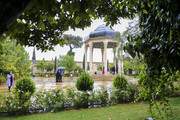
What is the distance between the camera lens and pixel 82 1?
153cm

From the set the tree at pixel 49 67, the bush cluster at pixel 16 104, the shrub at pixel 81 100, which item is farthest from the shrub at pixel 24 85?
the tree at pixel 49 67

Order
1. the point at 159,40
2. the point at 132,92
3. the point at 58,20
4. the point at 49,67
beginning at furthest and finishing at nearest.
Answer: the point at 49,67, the point at 132,92, the point at 58,20, the point at 159,40

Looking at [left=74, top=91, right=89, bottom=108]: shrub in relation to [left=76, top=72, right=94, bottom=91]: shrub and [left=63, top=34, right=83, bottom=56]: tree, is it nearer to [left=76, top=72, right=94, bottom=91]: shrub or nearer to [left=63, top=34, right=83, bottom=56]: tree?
[left=76, top=72, right=94, bottom=91]: shrub

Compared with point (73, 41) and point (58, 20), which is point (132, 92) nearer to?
point (58, 20)

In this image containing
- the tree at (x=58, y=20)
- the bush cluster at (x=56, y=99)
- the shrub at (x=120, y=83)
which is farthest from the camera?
the shrub at (x=120, y=83)

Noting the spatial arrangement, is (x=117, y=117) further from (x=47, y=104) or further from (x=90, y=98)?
(x=47, y=104)

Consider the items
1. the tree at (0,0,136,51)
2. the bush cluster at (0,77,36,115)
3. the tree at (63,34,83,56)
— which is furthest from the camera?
the tree at (63,34,83,56)

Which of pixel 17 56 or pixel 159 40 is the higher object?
pixel 17 56

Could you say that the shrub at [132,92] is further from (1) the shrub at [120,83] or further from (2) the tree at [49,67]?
(2) the tree at [49,67]

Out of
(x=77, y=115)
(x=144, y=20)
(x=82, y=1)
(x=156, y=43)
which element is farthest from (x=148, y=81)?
(x=77, y=115)

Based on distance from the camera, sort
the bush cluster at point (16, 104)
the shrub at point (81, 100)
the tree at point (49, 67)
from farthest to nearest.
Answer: the tree at point (49, 67)
the shrub at point (81, 100)
the bush cluster at point (16, 104)

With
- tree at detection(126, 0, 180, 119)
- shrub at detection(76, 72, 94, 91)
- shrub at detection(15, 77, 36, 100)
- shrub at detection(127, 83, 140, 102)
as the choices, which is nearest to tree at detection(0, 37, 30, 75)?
shrub at detection(15, 77, 36, 100)

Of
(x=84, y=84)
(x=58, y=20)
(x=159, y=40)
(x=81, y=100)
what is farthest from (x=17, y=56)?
(x=159, y=40)

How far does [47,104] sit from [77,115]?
1.35m
